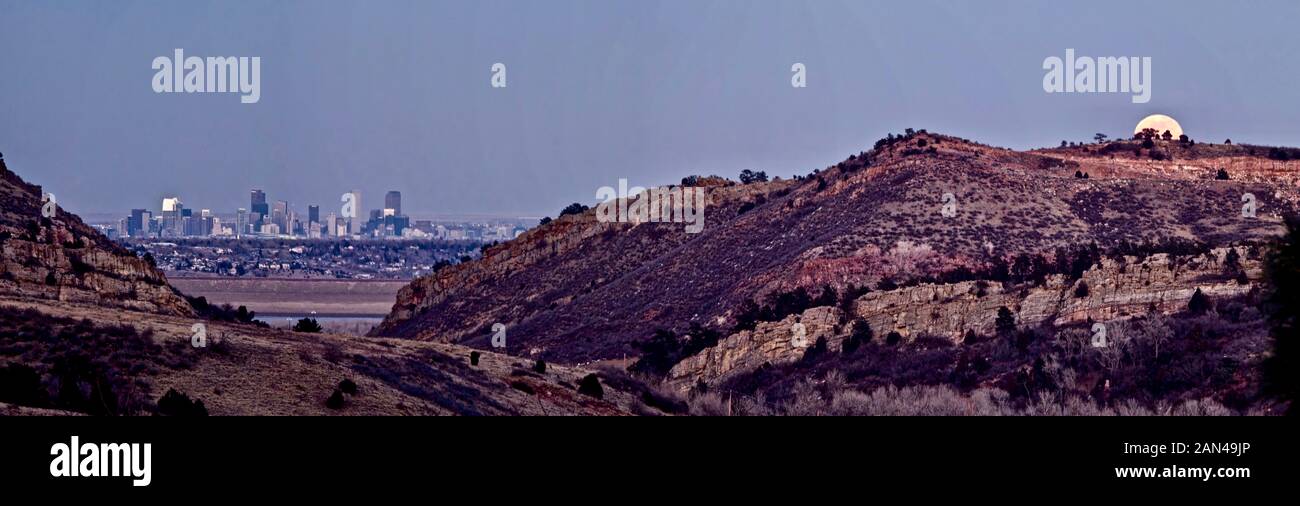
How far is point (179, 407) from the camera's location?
34.8m

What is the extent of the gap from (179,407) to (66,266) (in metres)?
26.7

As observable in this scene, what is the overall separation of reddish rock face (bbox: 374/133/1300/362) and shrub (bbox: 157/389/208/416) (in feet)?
133

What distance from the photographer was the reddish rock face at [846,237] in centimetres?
8050

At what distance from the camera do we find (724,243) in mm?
93312

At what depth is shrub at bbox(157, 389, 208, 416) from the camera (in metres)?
34.5

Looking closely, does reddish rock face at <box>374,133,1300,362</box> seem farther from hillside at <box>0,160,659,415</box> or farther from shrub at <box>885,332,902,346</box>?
hillside at <box>0,160,659,415</box>

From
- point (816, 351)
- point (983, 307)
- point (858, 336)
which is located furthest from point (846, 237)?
point (816, 351)

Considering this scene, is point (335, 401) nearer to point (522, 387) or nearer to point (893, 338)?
point (522, 387)

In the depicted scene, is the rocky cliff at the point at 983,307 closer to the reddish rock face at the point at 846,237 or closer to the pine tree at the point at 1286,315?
the reddish rock face at the point at 846,237

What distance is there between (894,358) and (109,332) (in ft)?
111

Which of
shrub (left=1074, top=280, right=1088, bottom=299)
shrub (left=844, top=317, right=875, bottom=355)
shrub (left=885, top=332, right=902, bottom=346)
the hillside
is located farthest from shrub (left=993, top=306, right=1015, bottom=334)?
the hillside
